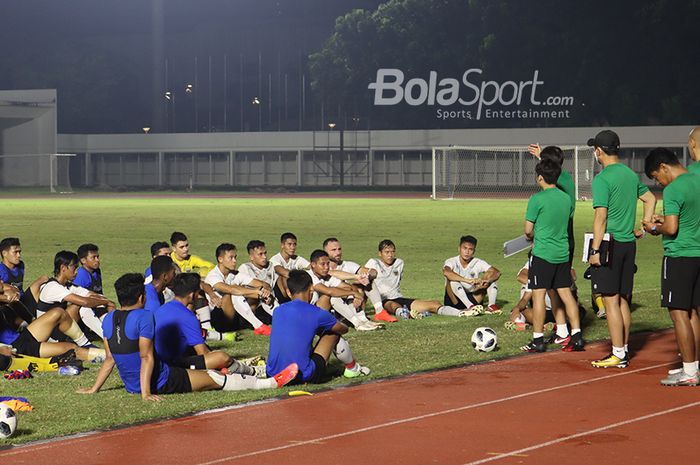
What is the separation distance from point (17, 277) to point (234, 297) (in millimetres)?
2686

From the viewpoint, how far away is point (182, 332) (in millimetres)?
11188

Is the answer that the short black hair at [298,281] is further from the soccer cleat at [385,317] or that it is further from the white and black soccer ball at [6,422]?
the soccer cleat at [385,317]

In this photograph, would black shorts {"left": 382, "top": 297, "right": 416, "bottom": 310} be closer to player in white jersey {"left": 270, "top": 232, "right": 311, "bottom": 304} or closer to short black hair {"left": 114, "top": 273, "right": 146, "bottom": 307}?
player in white jersey {"left": 270, "top": 232, "right": 311, "bottom": 304}

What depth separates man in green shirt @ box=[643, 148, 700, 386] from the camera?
34.5 ft

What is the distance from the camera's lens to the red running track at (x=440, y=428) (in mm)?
8281

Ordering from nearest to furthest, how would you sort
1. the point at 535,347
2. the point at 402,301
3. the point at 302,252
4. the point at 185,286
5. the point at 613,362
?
the point at 185,286 < the point at 613,362 < the point at 535,347 < the point at 402,301 < the point at 302,252

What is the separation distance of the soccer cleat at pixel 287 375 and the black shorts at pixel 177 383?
0.80m

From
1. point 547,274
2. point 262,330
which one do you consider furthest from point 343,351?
point 262,330

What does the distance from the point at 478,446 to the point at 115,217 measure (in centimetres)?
3503

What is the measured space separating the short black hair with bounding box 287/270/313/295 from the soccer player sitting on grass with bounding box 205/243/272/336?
4131mm

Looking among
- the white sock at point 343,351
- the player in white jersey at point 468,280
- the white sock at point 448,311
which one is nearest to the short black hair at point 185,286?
the white sock at point 343,351

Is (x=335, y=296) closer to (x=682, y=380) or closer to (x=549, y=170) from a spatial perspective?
(x=549, y=170)

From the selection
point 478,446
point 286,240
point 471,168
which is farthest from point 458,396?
point 471,168

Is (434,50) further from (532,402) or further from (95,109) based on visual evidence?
(532,402)
